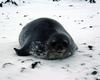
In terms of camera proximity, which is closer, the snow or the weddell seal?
the snow

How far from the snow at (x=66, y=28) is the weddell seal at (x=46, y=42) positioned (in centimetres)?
11

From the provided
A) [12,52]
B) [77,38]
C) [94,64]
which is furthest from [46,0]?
[94,64]

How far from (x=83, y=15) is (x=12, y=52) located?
429cm

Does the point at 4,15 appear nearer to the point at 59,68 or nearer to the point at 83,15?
the point at 83,15

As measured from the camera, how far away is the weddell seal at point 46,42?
13.5ft

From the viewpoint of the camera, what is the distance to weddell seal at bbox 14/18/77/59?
411 centimetres

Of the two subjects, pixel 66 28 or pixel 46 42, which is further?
pixel 66 28

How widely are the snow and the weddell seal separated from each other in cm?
11

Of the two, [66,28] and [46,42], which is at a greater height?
[46,42]

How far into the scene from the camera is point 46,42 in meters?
4.28

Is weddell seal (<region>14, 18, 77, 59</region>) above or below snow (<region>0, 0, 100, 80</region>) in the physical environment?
above

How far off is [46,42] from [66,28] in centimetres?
283

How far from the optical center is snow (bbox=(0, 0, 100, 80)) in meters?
3.68

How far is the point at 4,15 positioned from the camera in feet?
28.7
